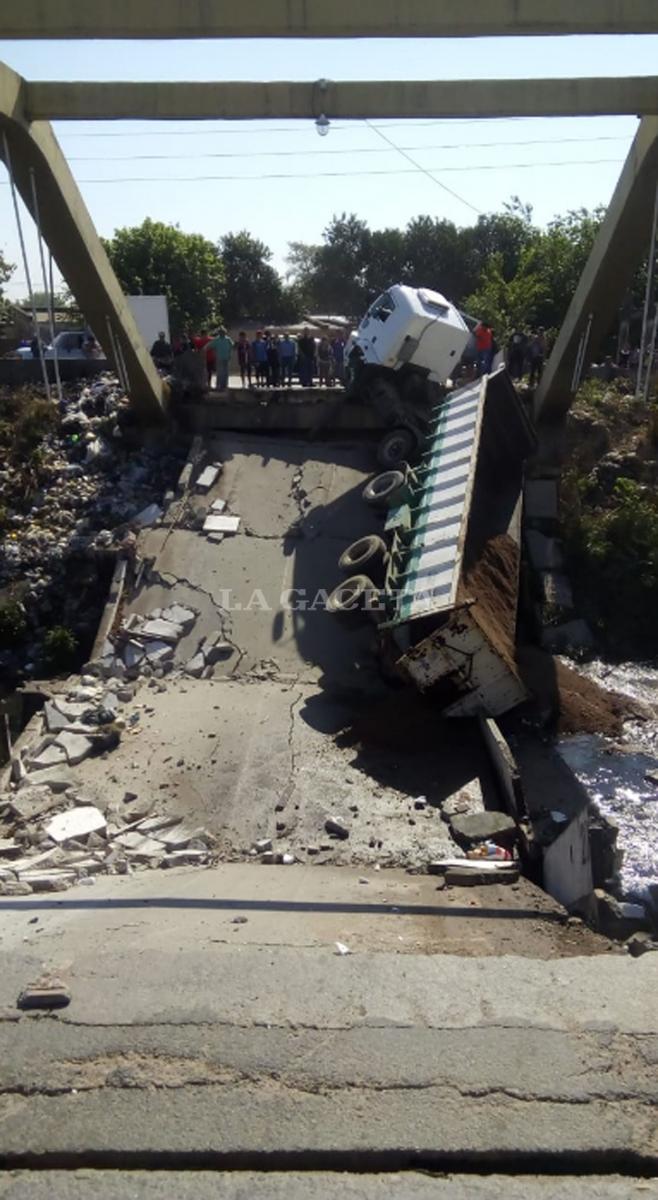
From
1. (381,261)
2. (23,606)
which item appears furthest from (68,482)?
(381,261)

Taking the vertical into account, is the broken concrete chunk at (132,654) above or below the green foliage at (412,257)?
below

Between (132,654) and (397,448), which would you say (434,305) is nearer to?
(397,448)

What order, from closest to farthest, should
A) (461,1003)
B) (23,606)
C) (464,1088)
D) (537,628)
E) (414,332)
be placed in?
(464,1088) → (461,1003) → (537,628) → (23,606) → (414,332)

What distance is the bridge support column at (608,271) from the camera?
1230 centimetres

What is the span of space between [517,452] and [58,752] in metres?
7.86

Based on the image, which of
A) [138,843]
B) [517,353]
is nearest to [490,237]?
[517,353]

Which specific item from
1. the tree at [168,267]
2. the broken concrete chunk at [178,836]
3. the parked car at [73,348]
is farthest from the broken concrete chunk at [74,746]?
the tree at [168,267]

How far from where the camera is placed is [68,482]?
16.7 m

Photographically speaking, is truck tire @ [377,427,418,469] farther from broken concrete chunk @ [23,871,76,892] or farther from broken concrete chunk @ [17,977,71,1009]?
broken concrete chunk @ [17,977,71,1009]

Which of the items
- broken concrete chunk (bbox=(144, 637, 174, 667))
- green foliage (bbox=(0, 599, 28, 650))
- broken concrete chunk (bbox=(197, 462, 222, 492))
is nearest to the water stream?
broken concrete chunk (bbox=(144, 637, 174, 667))

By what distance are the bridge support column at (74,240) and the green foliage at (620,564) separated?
706 centimetres

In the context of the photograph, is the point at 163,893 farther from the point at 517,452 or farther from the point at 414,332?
the point at 414,332

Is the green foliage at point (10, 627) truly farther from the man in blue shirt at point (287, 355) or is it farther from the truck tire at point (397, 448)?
the man in blue shirt at point (287, 355)

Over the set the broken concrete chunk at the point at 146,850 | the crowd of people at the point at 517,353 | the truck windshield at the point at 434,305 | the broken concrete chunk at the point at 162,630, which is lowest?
the broken concrete chunk at the point at 146,850
